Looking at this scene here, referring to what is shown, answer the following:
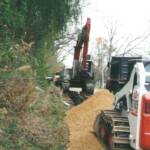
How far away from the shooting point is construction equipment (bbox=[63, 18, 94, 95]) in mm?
29500

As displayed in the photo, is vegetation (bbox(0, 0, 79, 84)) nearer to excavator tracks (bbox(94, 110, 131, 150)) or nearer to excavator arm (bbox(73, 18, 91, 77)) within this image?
excavator tracks (bbox(94, 110, 131, 150))

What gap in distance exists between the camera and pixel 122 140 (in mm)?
12734

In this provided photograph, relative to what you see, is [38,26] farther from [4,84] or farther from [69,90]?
[69,90]

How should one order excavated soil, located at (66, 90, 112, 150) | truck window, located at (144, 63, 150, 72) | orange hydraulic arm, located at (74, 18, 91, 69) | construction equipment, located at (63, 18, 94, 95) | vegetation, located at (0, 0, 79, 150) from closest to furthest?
vegetation, located at (0, 0, 79, 150) < truck window, located at (144, 63, 150, 72) < excavated soil, located at (66, 90, 112, 150) < orange hydraulic arm, located at (74, 18, 91, 69) < construction equipment, located at (63, 18, 94, 95)

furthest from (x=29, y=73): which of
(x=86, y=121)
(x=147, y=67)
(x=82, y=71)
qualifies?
(x=82, y=71)

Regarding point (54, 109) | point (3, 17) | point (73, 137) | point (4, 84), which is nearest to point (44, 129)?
point (4, 84)

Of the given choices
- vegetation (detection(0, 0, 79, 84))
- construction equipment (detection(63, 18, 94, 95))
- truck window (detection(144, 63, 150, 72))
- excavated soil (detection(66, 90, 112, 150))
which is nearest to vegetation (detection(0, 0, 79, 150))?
vegetation (detection(0, 0, 79, 84))

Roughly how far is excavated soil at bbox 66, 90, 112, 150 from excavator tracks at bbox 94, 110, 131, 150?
26.0 inches

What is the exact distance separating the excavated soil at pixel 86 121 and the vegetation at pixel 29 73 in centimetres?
100

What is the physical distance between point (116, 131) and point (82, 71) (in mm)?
17344

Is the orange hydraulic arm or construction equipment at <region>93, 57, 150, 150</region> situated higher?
the orange hydraulic arm

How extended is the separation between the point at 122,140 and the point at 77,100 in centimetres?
1947

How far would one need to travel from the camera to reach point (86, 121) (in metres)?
23.3

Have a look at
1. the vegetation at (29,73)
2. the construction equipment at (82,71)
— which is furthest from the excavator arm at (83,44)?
the vegetation at (29,73)
